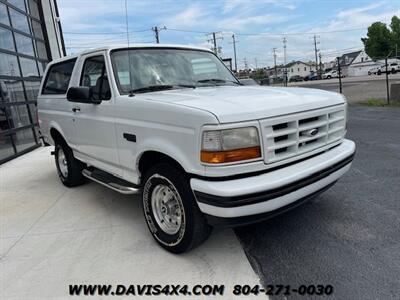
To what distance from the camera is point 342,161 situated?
11.2 feet

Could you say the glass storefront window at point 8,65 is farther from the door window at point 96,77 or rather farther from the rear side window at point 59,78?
the door window at point 96,77

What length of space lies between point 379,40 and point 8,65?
70968 mm

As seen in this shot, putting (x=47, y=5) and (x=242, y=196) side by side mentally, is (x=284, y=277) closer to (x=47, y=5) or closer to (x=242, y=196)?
(x=242, y=196)

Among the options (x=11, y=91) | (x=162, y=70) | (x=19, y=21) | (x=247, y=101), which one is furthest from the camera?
(x=19, y=21)

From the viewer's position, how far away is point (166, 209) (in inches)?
132

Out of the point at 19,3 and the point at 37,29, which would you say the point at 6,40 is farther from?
the point at 37,29

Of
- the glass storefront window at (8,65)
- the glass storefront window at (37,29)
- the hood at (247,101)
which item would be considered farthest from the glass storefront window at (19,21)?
the hood at (247,101)

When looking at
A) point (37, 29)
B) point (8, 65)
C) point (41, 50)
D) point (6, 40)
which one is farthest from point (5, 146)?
point (37, 29)

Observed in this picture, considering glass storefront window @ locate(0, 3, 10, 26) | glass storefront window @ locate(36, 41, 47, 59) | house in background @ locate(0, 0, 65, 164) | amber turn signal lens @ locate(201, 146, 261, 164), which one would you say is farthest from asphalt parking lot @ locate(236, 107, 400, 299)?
glass storefront window @ locate(36, 41, 47, 59)

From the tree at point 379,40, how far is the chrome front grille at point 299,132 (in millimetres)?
71208

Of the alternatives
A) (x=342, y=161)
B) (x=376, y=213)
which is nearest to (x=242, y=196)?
(x=342, y=161)

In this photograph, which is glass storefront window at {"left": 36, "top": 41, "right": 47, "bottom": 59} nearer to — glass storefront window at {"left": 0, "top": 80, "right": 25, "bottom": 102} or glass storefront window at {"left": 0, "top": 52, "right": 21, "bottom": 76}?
glass storefront window at {"left": 0, "top": 52, "right": 21, "bottom": 76}

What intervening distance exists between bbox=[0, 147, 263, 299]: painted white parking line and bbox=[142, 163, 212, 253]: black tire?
153mm

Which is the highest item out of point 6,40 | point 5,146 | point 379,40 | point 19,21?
→ point 379,40
